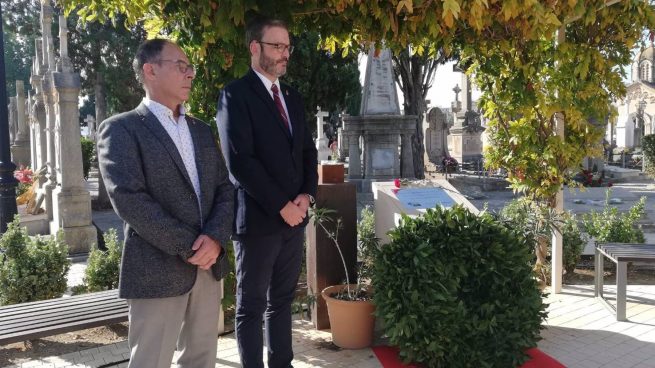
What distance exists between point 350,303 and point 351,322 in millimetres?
171

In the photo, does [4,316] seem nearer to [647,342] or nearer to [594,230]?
[647,342]

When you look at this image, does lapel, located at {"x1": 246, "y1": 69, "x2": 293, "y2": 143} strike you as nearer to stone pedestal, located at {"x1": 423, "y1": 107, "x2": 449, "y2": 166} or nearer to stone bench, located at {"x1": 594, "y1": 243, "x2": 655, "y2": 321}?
stone bench, located at {"x1": 594, "y1": 243, "x2": 655, "y2": 321}

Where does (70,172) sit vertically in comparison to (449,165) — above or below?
above

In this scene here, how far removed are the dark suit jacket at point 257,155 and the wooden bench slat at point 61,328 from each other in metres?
1.48

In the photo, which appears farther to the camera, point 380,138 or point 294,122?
point 380,138

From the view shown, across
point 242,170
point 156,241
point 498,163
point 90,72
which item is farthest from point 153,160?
point 90,72

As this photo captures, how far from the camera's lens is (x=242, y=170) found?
2.87m

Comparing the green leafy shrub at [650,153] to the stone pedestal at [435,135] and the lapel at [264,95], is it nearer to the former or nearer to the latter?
the stone pedestal at [435,135]

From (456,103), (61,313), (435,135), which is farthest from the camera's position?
(456,103)

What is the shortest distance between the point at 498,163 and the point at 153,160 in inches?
172

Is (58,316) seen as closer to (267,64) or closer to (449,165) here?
(267,64)

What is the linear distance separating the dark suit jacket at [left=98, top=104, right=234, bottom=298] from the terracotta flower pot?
173cm

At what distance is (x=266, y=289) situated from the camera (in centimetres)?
311

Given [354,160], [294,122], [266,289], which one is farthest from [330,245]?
[354,160]
